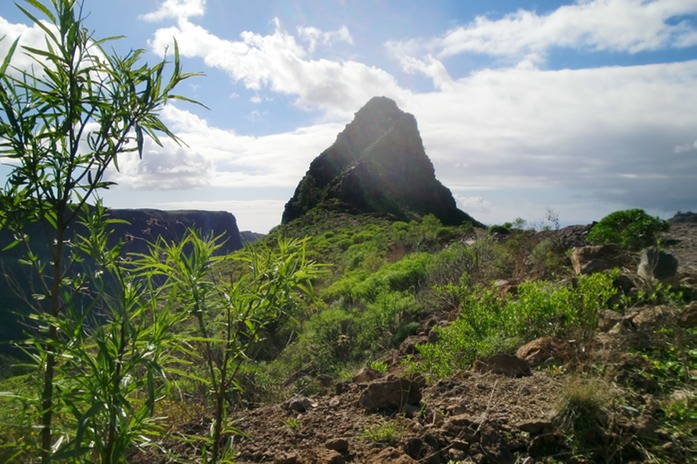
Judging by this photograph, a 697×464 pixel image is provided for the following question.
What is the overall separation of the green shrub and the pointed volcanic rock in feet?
117

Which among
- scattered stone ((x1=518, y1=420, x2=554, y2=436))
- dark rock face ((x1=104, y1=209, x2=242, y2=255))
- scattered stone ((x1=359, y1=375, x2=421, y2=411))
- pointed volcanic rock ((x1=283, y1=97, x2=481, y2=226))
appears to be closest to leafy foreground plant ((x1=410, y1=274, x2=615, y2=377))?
scattered stone ((x1=359, y1=375, x2=421, y2=411))

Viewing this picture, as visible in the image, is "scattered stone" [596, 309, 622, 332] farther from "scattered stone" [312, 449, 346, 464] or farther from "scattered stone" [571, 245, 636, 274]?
"scattered stone" [312, 449, 346, 464]

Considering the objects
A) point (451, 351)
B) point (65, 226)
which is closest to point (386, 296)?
point (451, 351)

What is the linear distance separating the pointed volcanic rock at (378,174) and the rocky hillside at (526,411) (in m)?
40.4

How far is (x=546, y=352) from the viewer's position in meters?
3.81

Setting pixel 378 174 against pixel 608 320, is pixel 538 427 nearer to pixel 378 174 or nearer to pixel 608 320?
pixel 608 320

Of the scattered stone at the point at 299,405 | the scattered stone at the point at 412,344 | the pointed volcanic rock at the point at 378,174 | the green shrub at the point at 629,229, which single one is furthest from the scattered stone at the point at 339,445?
the pointed volcanic rock at the point at 378,174

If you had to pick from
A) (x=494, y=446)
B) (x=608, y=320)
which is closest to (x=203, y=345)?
(x=494, y=446)

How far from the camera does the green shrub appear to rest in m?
7.77

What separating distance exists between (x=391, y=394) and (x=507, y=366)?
2.83 ft

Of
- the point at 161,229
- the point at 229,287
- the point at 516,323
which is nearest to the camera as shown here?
Answer: the point at 229,287

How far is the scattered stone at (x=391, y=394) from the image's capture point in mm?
3320

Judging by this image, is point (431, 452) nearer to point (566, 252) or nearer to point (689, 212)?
point (566, 252)

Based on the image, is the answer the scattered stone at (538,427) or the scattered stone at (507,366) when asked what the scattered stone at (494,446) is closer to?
the scattered stone at (538,427)
